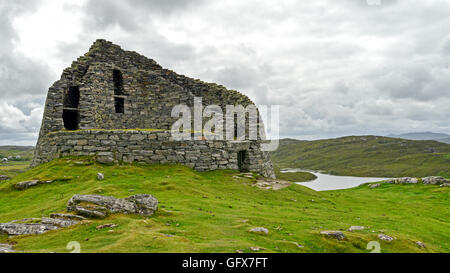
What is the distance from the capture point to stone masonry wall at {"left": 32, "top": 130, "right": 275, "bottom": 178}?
22562 mm

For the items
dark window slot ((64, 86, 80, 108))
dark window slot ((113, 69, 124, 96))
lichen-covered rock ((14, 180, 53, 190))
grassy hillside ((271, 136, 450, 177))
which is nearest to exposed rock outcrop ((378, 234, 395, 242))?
lichen-covered rock ((14, 180, 53, 190))

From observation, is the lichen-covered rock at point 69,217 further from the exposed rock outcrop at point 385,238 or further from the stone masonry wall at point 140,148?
the exposed rock outcrop at point 385,238

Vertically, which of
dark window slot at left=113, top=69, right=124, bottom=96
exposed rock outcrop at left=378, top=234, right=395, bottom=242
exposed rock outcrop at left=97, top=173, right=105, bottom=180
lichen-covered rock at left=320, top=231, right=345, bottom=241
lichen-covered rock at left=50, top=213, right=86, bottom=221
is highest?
dark window slot at left=113, top=69, right=124, bottom=96

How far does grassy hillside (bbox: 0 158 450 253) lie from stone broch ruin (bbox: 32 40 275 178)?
4.51 feet

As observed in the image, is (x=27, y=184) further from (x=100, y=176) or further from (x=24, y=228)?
(x=24, y=228)

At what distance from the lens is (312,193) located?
24.0 m

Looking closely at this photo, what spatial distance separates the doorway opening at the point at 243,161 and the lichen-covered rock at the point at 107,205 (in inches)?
628

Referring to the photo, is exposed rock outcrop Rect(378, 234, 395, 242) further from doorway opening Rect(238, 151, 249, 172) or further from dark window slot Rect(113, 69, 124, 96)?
dark window slot Rect(113, 69, 124, 96)

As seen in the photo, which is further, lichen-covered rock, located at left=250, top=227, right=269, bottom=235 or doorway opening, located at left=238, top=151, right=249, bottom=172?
doorway opening, located at left=238, top=151, right=249, bottom=172

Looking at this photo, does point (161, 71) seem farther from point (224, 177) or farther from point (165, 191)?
point (165, 191)

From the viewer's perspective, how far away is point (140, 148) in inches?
923

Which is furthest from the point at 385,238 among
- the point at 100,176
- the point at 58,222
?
the point at 100,176

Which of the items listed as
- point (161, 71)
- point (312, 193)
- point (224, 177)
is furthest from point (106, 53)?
point (312, 193)
